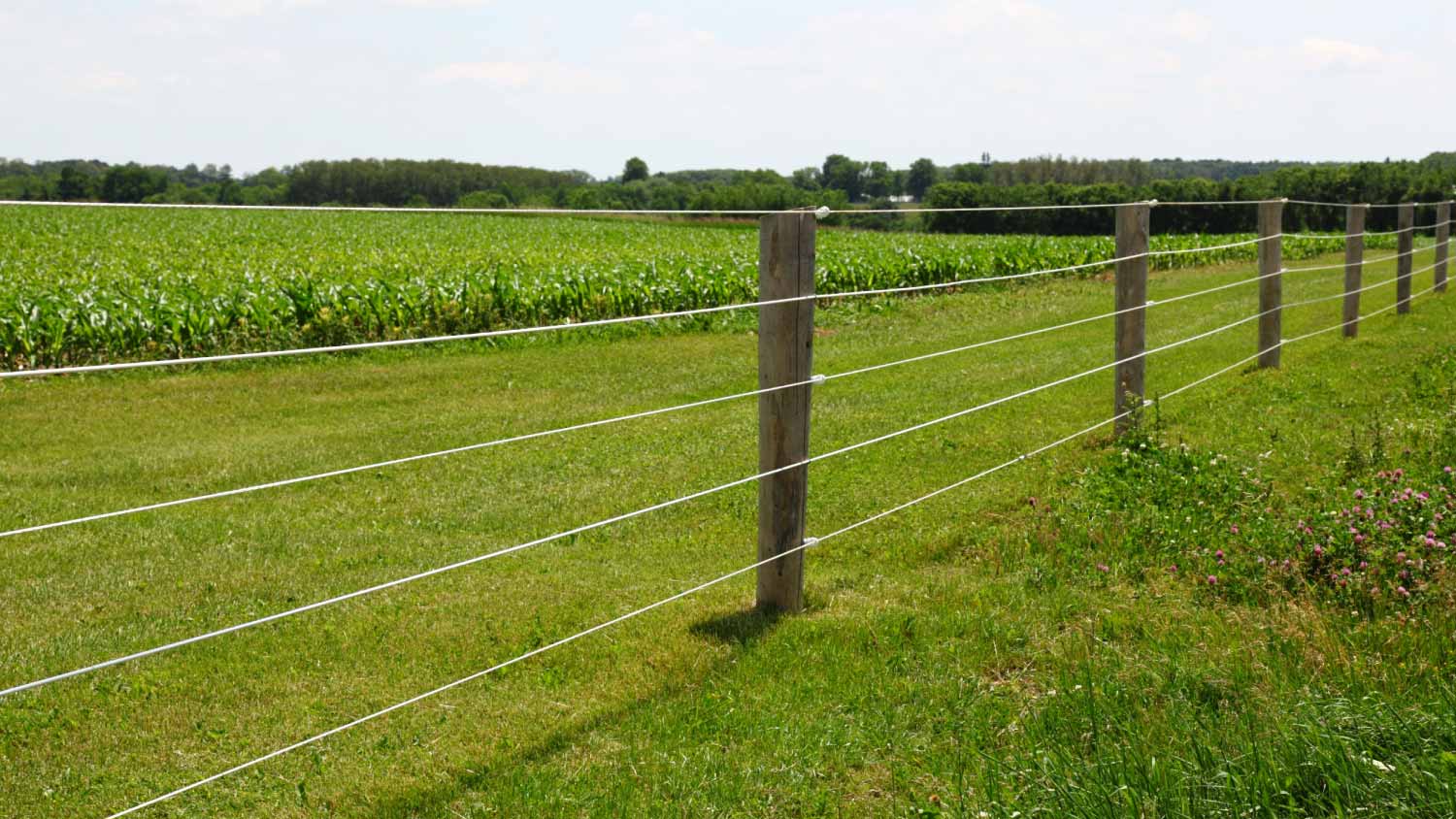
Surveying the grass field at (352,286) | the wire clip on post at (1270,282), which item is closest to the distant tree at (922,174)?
the grass field at (352,286)

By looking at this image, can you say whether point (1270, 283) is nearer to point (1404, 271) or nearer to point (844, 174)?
point (1404, 271)

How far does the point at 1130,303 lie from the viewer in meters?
8.55

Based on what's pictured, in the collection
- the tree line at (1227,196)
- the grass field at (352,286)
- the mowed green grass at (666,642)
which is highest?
the tree line at (1227,196)

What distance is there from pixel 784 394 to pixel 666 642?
1.15 metres

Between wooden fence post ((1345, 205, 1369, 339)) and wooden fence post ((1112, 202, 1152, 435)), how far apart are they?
20.7 ft

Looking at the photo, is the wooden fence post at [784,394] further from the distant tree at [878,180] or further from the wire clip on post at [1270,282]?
the distant tree at [878,180]

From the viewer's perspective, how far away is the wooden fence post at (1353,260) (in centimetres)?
1361

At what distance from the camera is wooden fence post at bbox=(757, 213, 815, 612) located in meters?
5.06

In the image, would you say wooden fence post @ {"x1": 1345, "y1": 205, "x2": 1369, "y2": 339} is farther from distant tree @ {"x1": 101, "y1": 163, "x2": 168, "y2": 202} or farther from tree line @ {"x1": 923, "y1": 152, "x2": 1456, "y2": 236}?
distant tree @ {"x1": 101, "y1": 163, "x2": 168, "y2": 202}

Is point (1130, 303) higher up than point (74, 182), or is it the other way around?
point (74, 182)

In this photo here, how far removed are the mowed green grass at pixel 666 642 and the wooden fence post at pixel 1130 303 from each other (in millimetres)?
446

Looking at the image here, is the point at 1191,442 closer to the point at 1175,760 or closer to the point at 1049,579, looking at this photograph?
the point at 1049,579

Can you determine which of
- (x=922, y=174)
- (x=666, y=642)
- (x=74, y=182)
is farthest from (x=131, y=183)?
(x=666, y=642)

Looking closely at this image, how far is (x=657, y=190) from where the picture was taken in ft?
333
